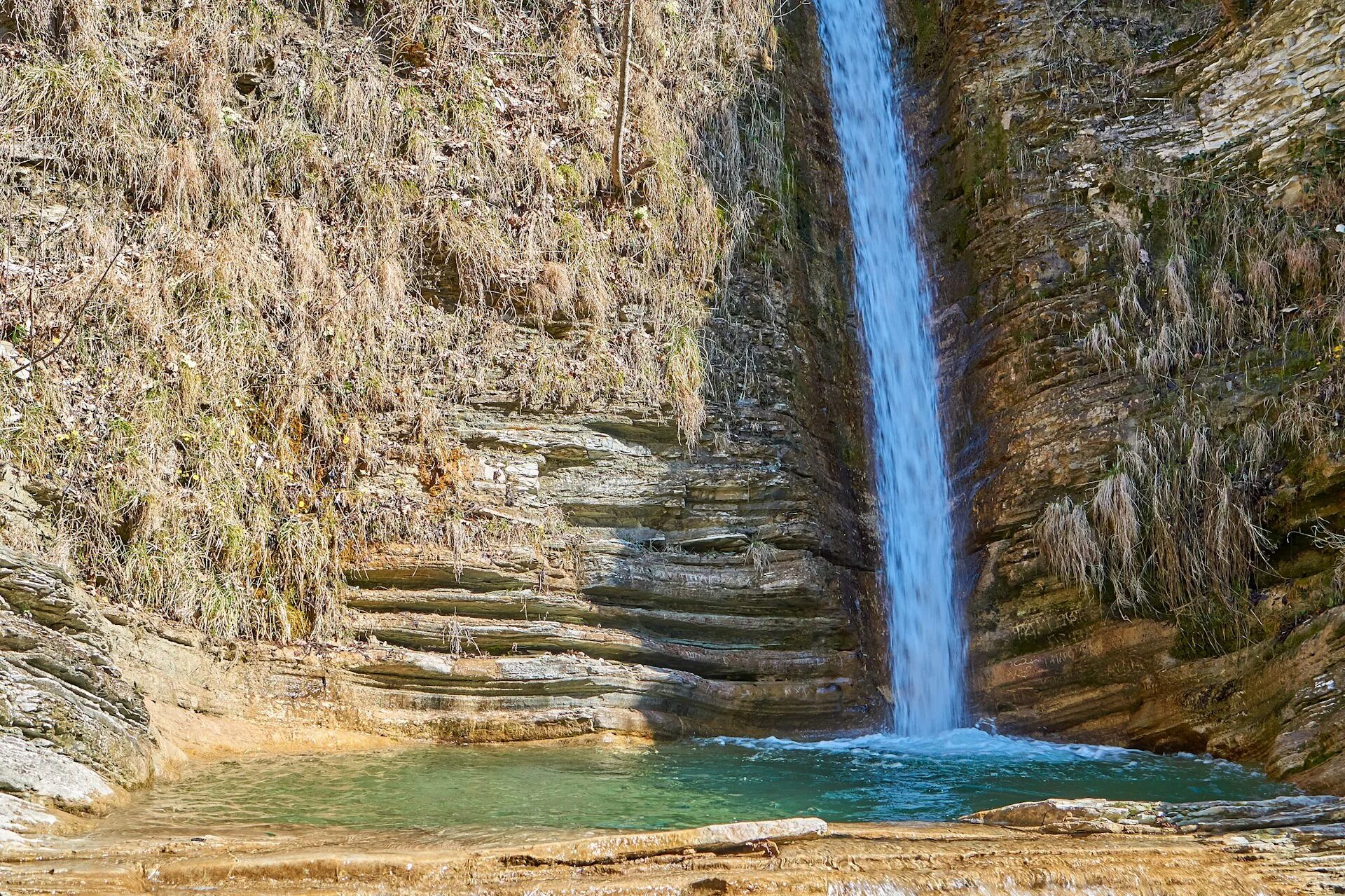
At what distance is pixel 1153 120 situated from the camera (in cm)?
1007

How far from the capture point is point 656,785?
18.7ft

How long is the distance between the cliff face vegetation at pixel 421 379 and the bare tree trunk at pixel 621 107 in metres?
0.15

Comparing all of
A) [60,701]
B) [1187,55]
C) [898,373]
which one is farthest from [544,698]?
[1187,55]

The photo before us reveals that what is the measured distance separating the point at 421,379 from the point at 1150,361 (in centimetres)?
618

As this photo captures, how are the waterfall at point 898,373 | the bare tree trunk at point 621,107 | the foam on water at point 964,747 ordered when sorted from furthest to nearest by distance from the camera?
1. the bare tree trunk at point 621,107
2. the waterfall at point 898,373
3. the foam on water at point 964,747

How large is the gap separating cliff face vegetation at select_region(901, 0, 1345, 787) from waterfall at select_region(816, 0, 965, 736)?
0.98 feet

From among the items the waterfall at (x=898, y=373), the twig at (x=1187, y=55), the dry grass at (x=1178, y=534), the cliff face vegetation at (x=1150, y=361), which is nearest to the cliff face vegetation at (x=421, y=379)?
the waterfall at (x=898, y=373)

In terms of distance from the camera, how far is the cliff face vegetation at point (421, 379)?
7.06m

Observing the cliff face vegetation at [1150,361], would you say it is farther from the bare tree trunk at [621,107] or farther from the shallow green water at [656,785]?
the bare tree trunk at [621,107]

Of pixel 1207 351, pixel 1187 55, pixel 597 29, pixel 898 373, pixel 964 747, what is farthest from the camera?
pixel 597 29

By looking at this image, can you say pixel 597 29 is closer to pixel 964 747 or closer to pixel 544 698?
pixel 544 698

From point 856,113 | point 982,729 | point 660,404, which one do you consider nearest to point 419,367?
point 660,404

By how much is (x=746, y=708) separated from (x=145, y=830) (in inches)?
183

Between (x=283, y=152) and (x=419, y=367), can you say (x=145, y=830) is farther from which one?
(x=283, y=152)
